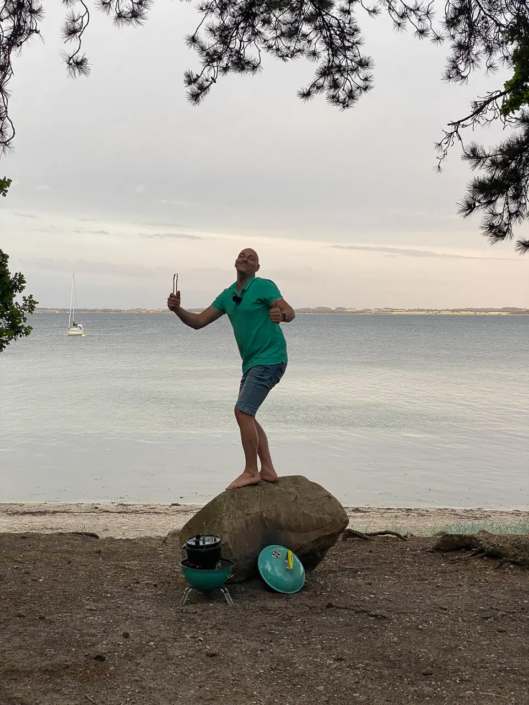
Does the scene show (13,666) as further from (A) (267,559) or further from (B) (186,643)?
(A) (267,559)

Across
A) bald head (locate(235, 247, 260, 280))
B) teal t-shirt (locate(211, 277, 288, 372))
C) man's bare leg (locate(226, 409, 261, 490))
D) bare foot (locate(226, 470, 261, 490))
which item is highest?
bald head (locate(235, 247, 260, 280))

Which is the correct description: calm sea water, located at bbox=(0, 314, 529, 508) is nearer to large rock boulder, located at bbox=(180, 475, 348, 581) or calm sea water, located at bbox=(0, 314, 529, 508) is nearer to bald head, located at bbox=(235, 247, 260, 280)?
large rock boulder, located at bbox=(180, 475, 348, 581)

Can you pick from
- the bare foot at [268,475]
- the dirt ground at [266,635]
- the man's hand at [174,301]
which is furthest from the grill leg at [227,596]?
the man's hand at [174,301]

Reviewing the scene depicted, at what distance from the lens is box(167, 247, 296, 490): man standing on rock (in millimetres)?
5895

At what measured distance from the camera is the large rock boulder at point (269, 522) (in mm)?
5934

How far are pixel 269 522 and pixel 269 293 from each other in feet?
6.32

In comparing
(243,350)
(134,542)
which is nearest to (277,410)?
(134,542)

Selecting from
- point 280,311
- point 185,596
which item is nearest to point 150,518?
point 185,596

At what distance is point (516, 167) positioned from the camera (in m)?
7.27

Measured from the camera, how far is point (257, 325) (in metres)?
5.94

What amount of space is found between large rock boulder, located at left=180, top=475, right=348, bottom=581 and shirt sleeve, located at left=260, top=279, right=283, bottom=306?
160 cm

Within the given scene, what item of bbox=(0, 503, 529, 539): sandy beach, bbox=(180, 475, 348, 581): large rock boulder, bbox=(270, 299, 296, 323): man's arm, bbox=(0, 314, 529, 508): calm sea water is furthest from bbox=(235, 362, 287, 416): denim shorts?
bbox=(0, 314, 529, 508): calm sea water

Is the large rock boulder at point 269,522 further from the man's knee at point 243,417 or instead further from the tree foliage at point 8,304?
the tree foliage at point 8,304

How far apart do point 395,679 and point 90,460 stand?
520 inches
